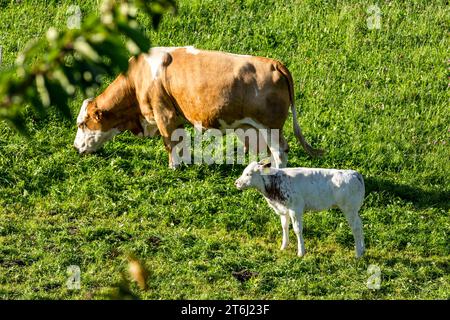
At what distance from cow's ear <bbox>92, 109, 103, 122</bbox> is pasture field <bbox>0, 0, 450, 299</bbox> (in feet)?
1.83

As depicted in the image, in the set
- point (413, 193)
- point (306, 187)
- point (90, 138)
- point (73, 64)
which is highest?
point (73, 64)

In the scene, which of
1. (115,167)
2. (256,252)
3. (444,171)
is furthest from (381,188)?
(115,167)

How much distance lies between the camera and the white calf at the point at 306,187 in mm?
10242

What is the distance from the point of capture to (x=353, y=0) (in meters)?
17.0

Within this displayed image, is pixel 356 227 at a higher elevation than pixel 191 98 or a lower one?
lower

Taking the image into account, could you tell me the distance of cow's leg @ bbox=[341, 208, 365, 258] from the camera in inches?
411

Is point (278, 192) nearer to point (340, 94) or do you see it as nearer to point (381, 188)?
point (381, 188)

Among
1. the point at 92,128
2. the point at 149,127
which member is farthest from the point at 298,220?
the point at 92,128

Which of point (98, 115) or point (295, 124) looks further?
point (98, 115)

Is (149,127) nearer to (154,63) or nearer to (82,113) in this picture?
(82,113)

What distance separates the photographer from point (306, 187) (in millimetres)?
10273

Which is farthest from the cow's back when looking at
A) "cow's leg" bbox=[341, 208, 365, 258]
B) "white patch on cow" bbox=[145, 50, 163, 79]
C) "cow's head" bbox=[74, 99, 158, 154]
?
"cow's leg" bbox=[341, 208, 365, 258]

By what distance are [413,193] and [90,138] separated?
176 inches

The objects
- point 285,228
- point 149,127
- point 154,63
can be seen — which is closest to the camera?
point 285,228
